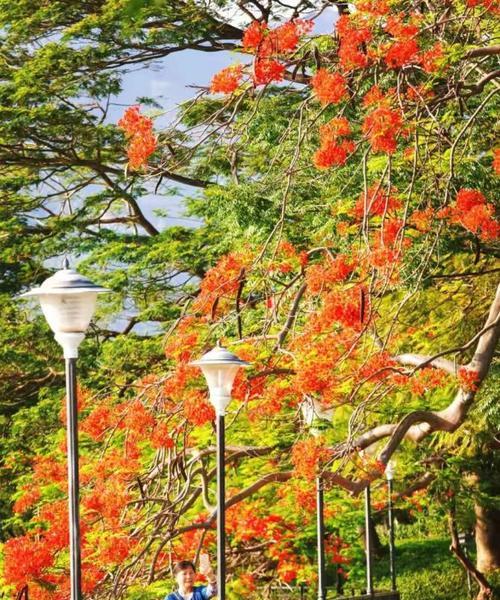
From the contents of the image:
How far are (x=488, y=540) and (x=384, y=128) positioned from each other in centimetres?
1116

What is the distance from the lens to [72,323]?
5.98 m

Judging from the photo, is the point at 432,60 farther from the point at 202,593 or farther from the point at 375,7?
the point at 202,593

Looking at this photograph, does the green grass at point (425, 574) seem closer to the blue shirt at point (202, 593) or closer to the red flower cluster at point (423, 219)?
the red flower cluster at point (423, 219)

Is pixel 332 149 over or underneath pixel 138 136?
underneath

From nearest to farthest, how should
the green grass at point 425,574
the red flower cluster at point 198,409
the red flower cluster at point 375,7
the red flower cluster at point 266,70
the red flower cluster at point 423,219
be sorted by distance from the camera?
1. the red flower cluster at point 266,70
2. the red flower cluster at point 375,7
3. the red flower cluster at point 423,219
4. the red flower cluster at point 198,409
5. the green grass at point 425,574

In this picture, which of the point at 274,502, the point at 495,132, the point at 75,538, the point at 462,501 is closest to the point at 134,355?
the point at 274,502

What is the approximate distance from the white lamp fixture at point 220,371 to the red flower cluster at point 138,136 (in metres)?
2.37

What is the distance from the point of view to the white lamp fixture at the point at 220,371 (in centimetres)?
736

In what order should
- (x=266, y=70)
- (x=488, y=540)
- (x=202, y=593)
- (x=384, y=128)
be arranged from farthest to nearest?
1. (x=488, y=540)
2. (x=266, y=70)
3. (x=384, y=128)
4. (x=202, y=593)

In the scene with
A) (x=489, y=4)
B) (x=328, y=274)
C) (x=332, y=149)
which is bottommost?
(x=328, y=274)

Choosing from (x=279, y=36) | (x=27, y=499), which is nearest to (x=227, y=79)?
(x=279, y=36)

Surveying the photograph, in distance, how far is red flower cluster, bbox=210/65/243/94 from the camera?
30.0ft

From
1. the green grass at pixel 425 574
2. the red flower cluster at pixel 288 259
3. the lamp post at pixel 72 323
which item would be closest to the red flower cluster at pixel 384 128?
the red flower cluster at pixel 288 259

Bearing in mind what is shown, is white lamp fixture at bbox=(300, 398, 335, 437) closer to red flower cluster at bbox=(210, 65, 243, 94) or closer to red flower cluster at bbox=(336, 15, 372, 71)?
red flower cluster at bbox=(210, 65, 243, 94)
